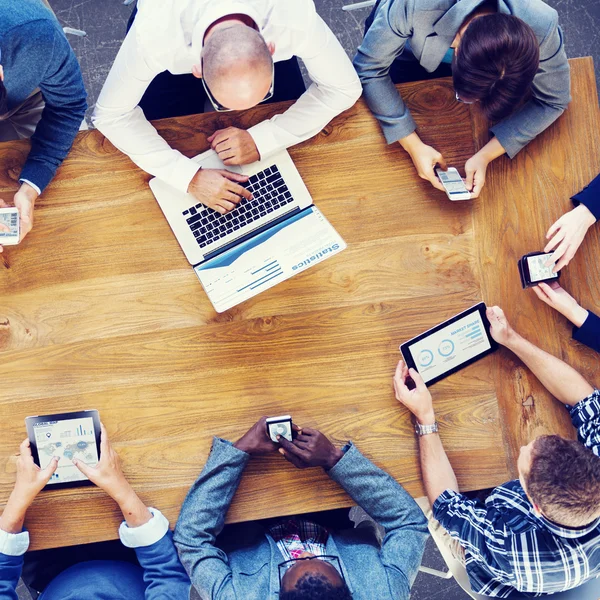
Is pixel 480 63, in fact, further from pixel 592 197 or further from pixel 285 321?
pixel 285 321

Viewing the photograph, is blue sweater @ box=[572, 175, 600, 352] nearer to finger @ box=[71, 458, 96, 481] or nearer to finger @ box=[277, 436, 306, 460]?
finger @ box=[277, 436, 306, 460]

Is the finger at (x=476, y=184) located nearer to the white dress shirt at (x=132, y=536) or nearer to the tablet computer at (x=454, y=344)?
the tablet computer at (x=454, y=344)

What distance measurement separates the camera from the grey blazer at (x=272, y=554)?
1657mm

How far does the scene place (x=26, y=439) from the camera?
169 centimetres

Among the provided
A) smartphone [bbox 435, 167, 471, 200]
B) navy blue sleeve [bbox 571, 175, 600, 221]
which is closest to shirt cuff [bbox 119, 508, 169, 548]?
smartphone [bbox 435, 167, 471, 200]

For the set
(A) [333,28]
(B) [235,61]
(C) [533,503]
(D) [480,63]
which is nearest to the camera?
(B) [235,61]

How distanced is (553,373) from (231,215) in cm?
97

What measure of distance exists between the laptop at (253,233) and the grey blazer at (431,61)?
0.31 m

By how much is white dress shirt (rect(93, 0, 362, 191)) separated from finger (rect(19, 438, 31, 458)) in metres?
0.78

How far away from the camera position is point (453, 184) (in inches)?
68.3

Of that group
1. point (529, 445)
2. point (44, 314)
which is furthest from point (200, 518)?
point (529, 445)

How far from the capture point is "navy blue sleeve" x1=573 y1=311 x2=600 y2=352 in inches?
68.2

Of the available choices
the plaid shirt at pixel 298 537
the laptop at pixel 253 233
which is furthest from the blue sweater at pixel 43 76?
the plaid shirt at pixel 298 537

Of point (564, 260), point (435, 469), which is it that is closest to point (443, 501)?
point (435, 469)
